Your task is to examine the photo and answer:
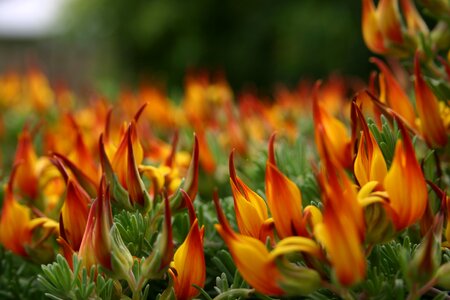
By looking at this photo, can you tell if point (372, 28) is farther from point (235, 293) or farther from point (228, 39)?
point (228, 39)

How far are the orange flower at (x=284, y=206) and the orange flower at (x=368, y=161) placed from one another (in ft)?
0.33

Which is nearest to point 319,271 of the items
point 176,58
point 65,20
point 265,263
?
point 265,263

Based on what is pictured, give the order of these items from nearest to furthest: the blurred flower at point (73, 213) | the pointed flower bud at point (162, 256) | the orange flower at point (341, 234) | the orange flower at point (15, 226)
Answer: the orange flower at point (341, 234)
the pointed flower bud at point (162, 256)
the blurred flower at point (73, 213)
the orange flower at point (15, 226)

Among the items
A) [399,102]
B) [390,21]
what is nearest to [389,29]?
[390,21]

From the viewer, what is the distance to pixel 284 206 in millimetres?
845

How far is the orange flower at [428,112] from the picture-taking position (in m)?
1.04

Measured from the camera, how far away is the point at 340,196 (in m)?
0.76

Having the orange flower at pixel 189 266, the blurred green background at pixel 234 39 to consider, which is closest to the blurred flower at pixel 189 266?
the orange flower at pixel 189 266

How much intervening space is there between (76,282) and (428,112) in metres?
0.55

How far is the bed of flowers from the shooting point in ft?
2.56

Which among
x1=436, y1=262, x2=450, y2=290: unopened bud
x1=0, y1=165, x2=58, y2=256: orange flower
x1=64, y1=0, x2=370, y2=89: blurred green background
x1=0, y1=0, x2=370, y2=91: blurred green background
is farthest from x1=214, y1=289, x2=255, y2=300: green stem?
x1=64, y1=0, x2=370, y2=89: blurred green background

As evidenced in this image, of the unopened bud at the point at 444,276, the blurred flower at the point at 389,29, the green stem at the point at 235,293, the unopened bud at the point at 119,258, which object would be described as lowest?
the green stem at the point at 235,293

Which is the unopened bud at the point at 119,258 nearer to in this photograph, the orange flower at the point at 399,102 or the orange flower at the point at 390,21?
the orange flower at the point at 399,102

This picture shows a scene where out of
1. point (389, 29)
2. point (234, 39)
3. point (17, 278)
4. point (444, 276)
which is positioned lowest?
point (234, 39)
